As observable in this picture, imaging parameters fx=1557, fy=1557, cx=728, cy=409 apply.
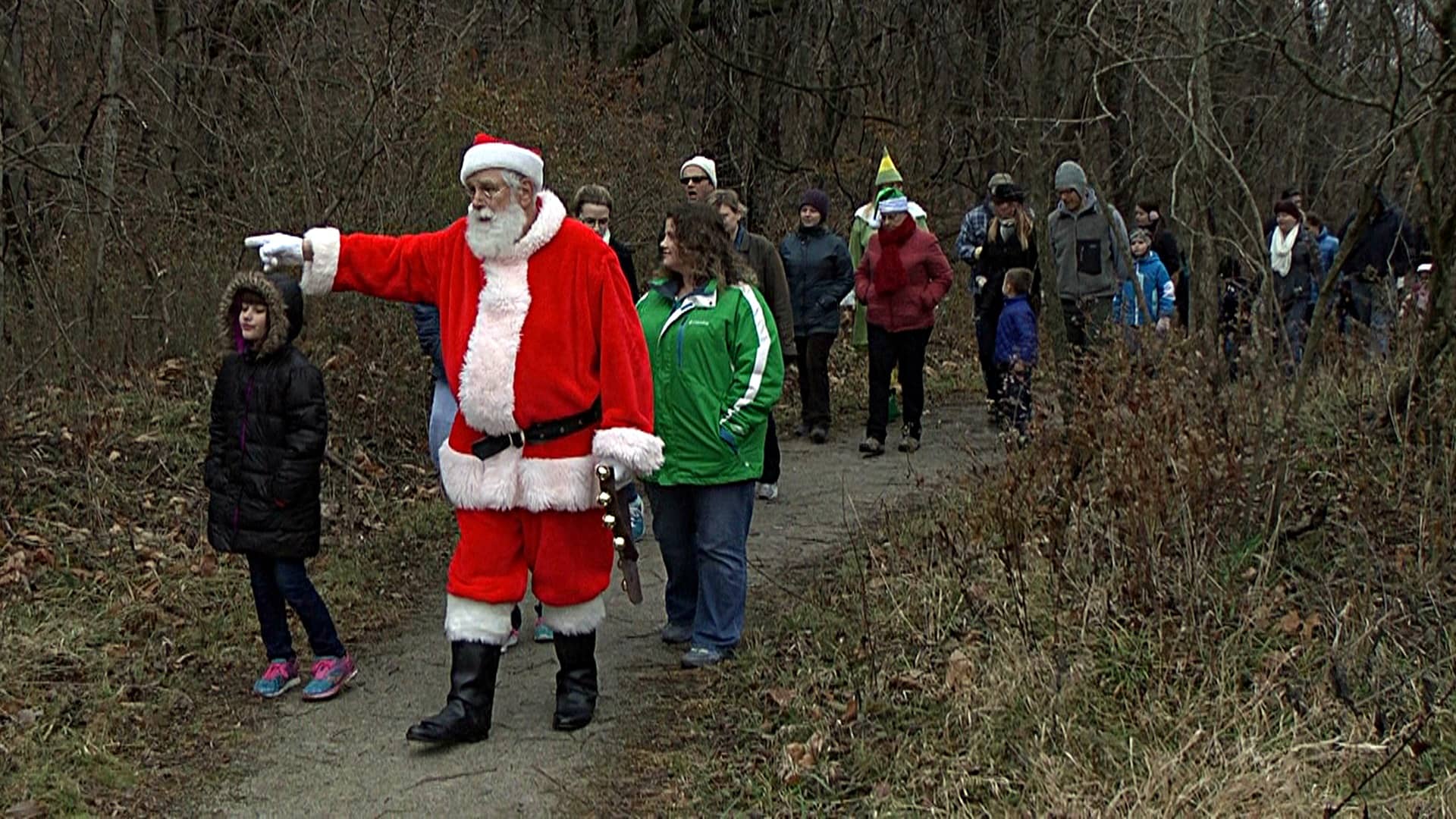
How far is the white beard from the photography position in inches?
227

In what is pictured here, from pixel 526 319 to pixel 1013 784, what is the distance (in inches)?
94.0

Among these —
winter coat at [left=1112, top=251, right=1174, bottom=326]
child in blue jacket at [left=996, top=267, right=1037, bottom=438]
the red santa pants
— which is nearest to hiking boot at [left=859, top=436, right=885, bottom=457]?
child in blue jacket at [left=996, top=267, right=1037, bottom=438]

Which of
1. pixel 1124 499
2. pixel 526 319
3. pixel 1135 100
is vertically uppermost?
pixel 1135 100

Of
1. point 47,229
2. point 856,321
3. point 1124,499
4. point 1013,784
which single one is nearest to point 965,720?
point 1013,784

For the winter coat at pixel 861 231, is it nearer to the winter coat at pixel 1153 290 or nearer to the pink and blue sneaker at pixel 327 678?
the winter coat at pixel 1153 290

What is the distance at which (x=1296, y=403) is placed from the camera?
6.35m

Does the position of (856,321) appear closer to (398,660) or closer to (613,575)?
(613,575)

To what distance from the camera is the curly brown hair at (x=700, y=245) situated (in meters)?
6.77

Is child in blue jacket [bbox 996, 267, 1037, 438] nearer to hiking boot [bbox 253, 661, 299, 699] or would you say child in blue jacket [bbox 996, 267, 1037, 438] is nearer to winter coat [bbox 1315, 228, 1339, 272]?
winter coat [bbox 1315, 228, 1339, 272]

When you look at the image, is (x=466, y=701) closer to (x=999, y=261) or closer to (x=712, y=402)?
(x=712, y=402)

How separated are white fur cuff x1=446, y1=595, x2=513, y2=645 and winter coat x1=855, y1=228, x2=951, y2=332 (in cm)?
570

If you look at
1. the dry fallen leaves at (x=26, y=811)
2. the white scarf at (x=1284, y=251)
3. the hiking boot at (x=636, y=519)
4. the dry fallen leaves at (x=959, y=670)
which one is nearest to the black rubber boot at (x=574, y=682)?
the dry fallen leaves at (x=959, y=670)

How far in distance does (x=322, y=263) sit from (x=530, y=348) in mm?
850

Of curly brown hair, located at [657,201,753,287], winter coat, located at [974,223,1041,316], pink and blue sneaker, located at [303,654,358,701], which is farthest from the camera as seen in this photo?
winter coat, located at [974,223,1041,316]
